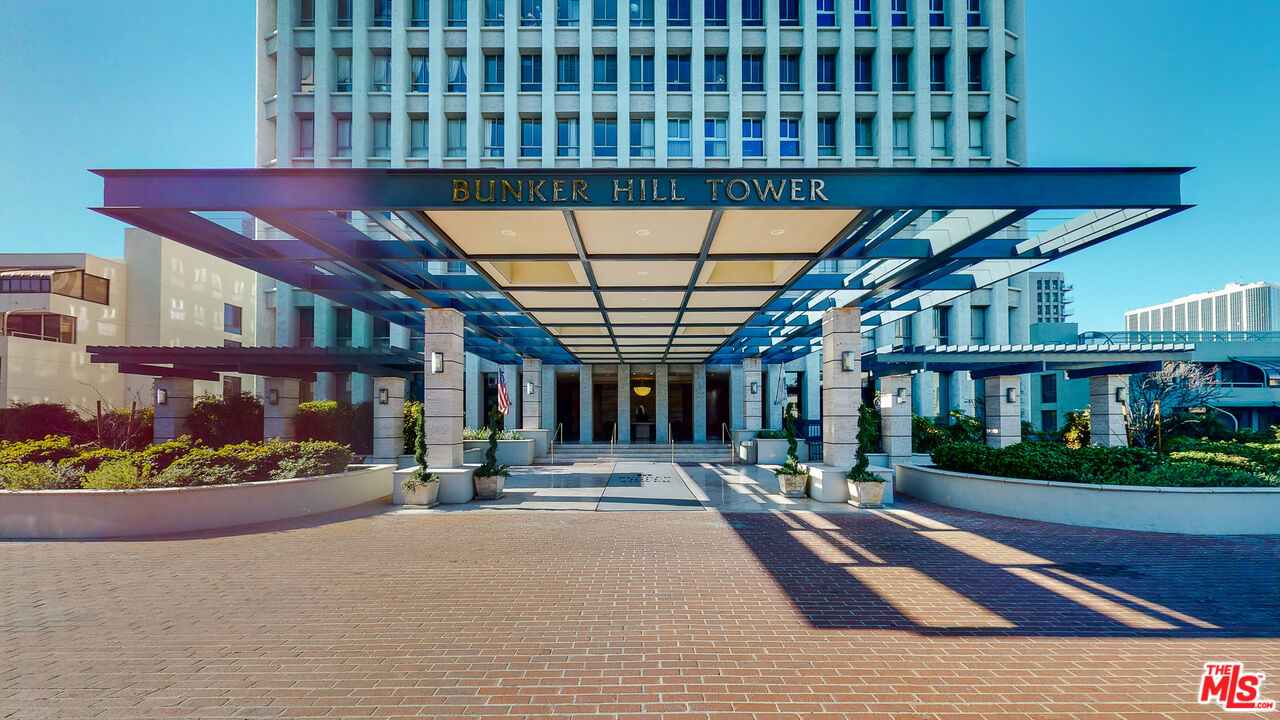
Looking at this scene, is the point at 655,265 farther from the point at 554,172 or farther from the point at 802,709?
the point at 802,709

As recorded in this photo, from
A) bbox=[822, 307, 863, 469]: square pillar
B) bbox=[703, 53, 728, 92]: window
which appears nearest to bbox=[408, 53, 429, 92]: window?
bbox=[703, 53, 728, 92]: window

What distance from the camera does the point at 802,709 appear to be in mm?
4020

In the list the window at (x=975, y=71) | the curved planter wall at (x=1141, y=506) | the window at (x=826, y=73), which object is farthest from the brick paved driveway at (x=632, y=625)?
the window at (x=975, y=71)

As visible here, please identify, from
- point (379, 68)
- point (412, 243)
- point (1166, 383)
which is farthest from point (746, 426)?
point (379, 68)

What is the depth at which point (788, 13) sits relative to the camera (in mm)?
27109

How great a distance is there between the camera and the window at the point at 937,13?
26.9 m

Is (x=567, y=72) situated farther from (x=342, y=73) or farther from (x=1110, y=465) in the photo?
(x=1110, y=465)

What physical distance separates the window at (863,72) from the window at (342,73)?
2471 cm

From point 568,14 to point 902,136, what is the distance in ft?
56.9

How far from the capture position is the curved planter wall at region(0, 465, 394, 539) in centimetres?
936

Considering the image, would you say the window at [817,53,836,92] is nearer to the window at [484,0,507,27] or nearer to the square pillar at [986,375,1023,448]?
the window at [484,0,507,27]

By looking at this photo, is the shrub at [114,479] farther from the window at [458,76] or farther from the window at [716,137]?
the window at [716,137]

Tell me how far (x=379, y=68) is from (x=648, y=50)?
43.2 feet

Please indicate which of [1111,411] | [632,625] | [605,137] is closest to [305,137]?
[605,137]
